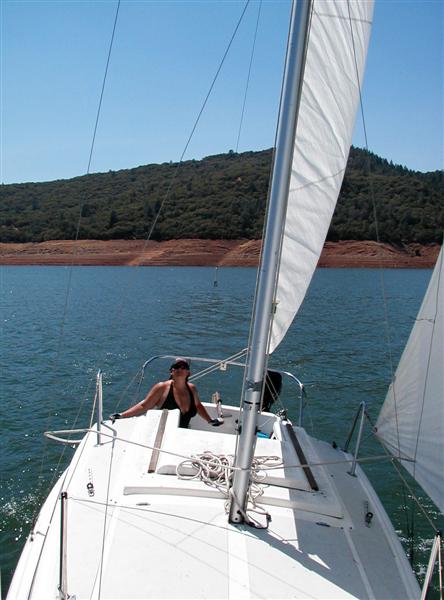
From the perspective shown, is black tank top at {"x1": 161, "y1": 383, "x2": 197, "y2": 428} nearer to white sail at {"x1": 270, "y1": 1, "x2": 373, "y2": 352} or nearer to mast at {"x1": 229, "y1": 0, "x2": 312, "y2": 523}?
white sail at {"x1": 270, "y1": 1, "x2": 373, "y2": 352}

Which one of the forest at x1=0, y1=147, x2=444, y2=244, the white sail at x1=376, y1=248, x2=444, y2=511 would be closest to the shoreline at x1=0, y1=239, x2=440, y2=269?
the forest at x1=0, y1=147, x2=444, y2=244

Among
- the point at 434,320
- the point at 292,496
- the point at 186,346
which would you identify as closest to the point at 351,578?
the point at 292,496

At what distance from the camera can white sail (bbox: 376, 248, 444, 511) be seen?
300 centimetres

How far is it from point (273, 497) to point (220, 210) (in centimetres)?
7164

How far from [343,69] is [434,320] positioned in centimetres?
178

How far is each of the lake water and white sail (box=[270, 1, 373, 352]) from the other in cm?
90

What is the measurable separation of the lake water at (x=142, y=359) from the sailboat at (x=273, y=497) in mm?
1241

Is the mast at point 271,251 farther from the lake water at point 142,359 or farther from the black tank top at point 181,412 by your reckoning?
the black tank top at point 181,412

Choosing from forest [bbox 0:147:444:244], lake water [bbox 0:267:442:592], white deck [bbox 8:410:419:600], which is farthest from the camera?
forest [bbox 0:147:444:244]

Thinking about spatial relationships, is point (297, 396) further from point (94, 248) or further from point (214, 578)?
point (94, 248)

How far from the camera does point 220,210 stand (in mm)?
73625

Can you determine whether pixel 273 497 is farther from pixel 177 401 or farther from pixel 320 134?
pixel 320 134

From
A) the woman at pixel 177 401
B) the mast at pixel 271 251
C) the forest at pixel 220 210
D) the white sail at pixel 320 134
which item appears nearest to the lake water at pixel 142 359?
the woman at pixel 177 401

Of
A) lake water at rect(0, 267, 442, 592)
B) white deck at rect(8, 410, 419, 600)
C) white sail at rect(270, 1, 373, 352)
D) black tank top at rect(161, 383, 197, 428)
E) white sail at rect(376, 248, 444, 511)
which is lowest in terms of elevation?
lake water at rect(0, 267, 442, 592)
